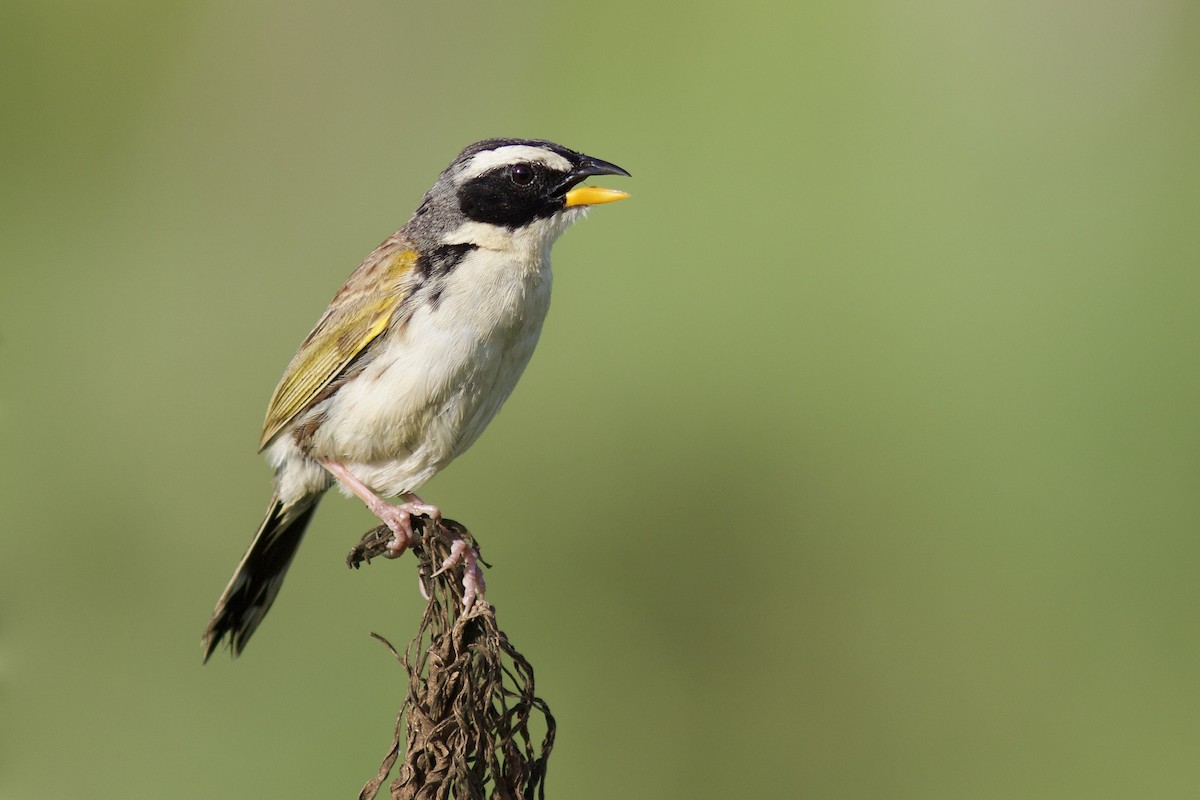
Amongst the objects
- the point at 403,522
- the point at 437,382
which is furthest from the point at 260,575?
the point at 437,382

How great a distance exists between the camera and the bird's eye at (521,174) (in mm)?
5723

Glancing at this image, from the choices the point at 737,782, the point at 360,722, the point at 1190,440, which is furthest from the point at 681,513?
the point at 1190,440

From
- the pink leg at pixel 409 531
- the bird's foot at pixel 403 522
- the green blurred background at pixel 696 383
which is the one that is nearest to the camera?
the pink leg at pixel 409 531

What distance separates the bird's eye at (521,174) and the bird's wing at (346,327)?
54 centimetres

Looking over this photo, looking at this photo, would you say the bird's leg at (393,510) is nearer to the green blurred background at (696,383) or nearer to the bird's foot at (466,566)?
the bird's foot at (466,566)

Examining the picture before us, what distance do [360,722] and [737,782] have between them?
2.26 metres

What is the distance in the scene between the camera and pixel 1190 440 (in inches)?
354

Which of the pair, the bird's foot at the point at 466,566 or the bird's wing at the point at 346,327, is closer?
the bird's foot at the point at 466,566

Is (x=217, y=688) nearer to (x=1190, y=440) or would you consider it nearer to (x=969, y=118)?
(x=1190, y=440)

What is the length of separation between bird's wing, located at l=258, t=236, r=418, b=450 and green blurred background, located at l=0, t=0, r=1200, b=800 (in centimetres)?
242

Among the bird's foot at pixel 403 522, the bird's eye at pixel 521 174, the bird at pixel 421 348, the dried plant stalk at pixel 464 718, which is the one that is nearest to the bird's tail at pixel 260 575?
the bird at pixel 421 348

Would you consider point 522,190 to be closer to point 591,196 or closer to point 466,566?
point 591,196

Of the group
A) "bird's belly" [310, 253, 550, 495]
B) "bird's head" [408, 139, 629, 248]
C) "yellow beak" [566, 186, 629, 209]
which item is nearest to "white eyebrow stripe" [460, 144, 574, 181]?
"bird's head" [408, 139, 629, 248]

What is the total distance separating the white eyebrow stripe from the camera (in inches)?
225
